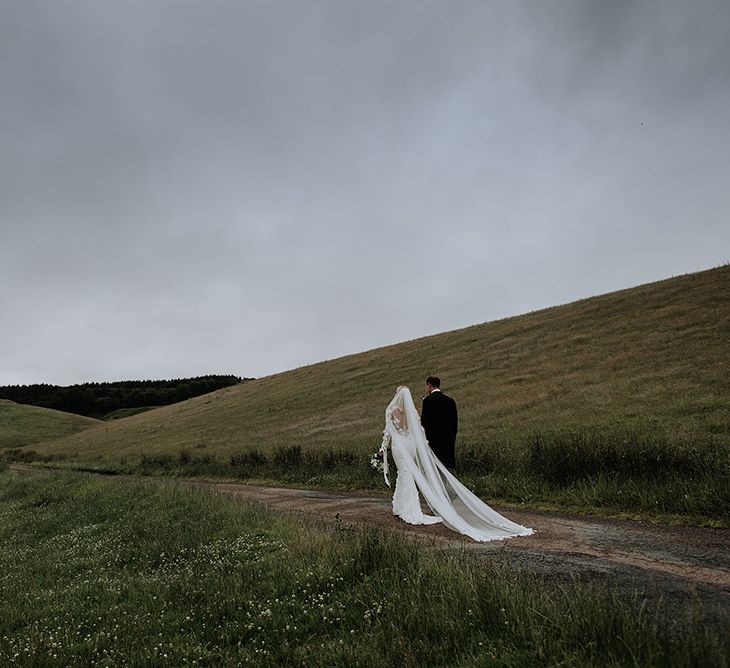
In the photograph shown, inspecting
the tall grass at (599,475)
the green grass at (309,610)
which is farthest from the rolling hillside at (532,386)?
the green grass at (309,610)

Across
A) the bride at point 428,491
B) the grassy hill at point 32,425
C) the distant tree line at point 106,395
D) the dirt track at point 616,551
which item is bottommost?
the dirt track at point 616,551

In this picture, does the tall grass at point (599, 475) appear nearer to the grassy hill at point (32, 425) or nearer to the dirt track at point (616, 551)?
the dirt track at point (616, 551)

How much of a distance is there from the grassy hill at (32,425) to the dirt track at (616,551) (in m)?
90.3

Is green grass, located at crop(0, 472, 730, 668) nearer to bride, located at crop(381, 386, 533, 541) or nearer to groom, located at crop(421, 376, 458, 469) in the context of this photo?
bride, located at crop(381, 386, 533, 541)

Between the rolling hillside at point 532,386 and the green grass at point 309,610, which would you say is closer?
the green grass at point 309,610

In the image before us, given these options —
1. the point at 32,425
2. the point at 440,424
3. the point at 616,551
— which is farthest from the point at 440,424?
the point at 32,425

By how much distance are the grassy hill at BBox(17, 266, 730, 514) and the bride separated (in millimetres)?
2957

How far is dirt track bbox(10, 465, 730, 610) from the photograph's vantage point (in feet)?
21.4

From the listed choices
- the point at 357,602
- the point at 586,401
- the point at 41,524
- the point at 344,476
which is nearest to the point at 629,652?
the point at 357,602

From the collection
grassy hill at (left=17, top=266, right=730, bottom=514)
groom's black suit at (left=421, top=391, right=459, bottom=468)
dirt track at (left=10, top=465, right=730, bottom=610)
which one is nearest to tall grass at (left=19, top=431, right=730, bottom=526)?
grassy hill at (left=17, top=266, right=730, bottom=514)

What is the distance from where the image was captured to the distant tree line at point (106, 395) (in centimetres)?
15288

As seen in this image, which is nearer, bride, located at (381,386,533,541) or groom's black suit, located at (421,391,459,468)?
bride, located at (381,386,533,541)

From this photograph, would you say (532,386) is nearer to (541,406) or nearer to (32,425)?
(541,406)

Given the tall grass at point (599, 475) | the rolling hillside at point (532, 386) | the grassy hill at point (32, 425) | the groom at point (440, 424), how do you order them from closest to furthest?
1. the tall grass at point (599, 475)
2. the groom at point (440, 424)
3. the rolling hillside at point (532, 386)
4. the grassy hill at point (32, 425)
